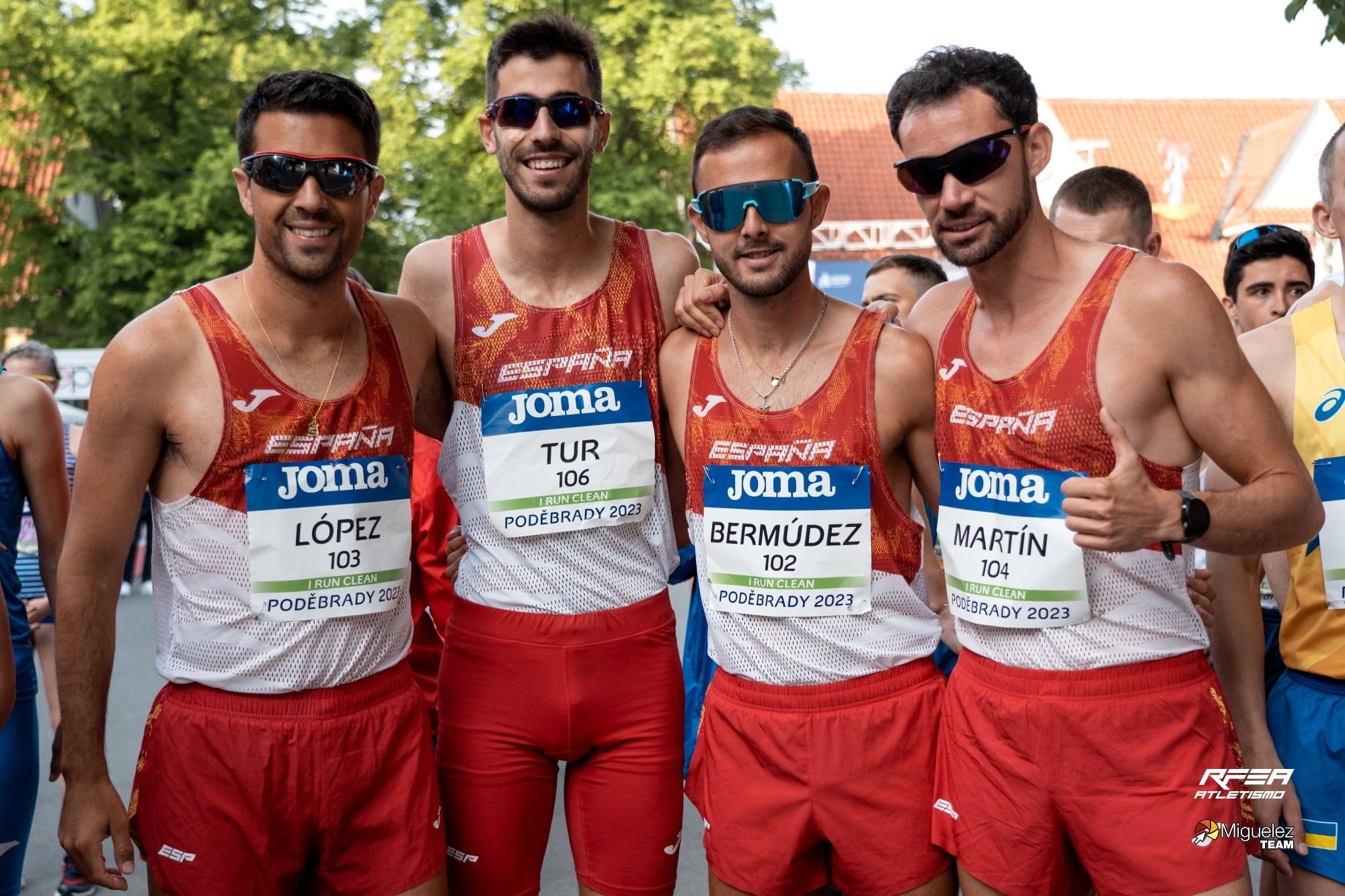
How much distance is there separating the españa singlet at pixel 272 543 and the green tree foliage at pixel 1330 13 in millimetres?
4172

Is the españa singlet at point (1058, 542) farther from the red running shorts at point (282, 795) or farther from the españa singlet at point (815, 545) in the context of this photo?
the red running shorts at point (282, 795)

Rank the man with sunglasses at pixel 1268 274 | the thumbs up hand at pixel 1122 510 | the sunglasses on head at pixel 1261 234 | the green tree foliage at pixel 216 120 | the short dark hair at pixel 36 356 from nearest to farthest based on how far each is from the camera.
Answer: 1. the thumbs up hand at pixel 1122 510
2. the man with sunglasses at pixel 1268 274
3. the sunglasses on head at pixel 1261 234
4. the short dark hair at pixel 36 356
5. the green tree foliage at pixel 216 120

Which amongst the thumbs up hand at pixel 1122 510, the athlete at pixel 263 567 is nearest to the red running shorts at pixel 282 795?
the athlete at pixel 263 567

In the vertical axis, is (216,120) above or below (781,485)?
above

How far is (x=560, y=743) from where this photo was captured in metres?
3.42

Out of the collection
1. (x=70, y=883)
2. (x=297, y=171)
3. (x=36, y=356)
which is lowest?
(x=70, y=883)

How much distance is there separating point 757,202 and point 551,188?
61 centimetres

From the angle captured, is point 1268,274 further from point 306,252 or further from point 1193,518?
point 306,252

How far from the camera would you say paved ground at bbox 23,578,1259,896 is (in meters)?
5.51

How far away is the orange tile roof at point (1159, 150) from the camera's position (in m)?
29.7

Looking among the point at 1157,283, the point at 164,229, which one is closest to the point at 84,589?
the point at 1157,283

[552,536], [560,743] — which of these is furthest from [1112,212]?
[560,743]

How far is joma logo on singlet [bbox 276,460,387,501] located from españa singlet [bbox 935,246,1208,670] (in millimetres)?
1486

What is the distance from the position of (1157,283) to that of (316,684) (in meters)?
2.24
